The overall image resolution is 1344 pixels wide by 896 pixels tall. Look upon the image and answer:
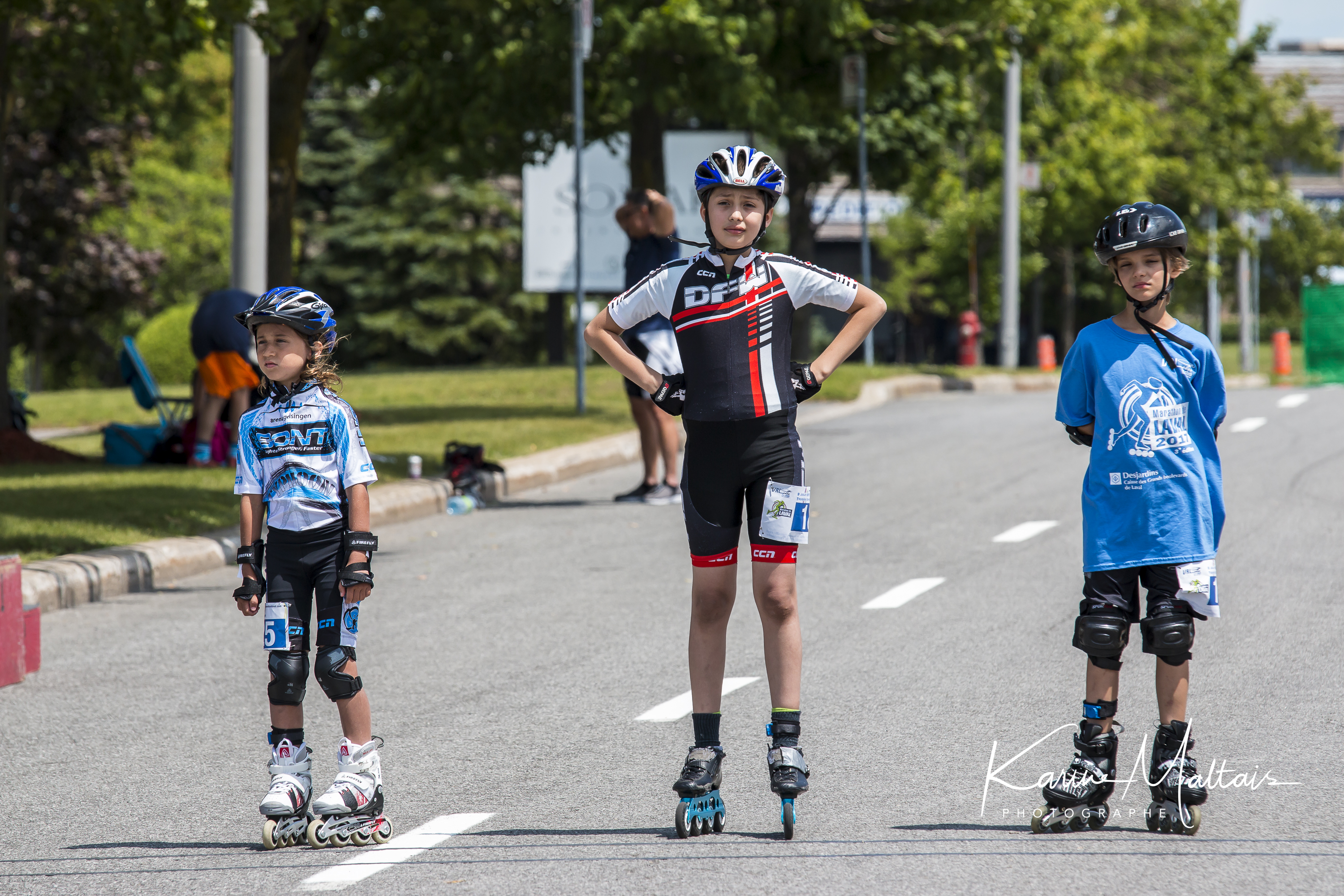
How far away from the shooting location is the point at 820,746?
5.70 metres

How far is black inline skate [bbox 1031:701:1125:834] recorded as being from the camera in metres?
4.68

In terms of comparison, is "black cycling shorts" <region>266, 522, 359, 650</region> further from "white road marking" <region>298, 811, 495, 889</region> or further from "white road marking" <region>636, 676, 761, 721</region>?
"white road marking" <region>636, 676, 761, 721</region>

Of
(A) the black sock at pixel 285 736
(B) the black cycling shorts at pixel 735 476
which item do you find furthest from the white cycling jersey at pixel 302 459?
(B) the black cycling shorts at pixel 735 476

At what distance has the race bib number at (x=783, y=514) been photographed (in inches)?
187

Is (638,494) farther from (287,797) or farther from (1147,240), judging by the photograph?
(1147,240)

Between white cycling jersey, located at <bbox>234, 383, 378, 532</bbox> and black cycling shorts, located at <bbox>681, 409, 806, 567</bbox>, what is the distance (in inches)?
37.9

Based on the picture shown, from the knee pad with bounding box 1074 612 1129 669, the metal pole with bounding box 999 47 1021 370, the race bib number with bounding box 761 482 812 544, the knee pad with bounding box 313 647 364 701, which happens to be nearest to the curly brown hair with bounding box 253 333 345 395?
the knee pad with bounding box 313 647 364 701

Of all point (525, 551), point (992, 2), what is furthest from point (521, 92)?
point (525, 551)

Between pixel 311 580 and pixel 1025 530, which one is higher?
pixel 311 580

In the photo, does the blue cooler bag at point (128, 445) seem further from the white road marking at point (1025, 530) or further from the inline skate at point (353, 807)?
the inline skate at point (353, 807)

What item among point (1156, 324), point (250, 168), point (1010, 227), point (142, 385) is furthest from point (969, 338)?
point (1156, 324)

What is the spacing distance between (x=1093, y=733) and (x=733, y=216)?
1787 millimetres

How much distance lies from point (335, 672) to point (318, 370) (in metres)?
0.90

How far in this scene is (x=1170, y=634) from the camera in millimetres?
4641
